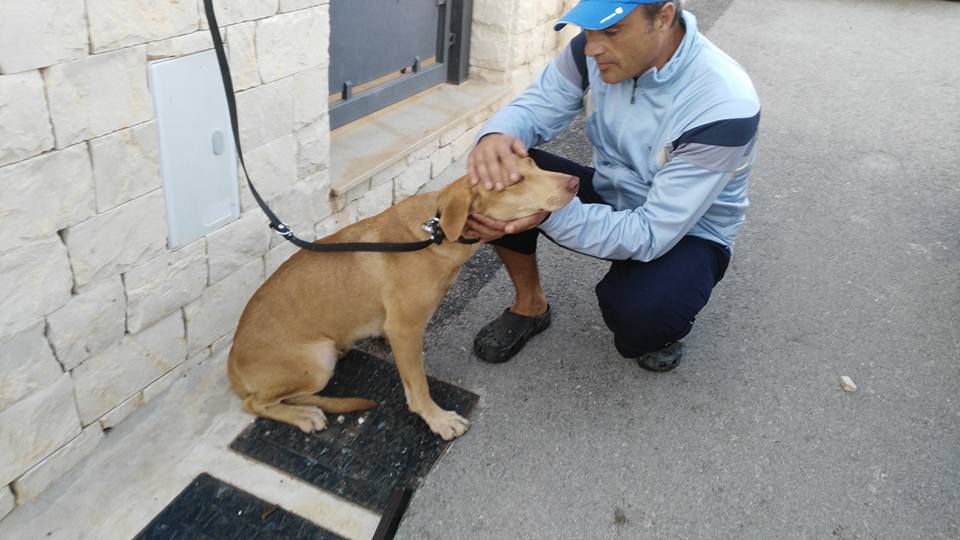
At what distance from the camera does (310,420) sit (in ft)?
9.62

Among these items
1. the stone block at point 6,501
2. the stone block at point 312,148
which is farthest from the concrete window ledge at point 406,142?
the stone block at point 6,501

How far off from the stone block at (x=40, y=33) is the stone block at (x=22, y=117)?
0.12ft

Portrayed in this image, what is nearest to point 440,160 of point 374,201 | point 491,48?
point 374,201

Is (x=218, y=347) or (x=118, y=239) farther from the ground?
(x=118, y=239)

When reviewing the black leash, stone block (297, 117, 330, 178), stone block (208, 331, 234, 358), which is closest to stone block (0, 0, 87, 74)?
the black leash

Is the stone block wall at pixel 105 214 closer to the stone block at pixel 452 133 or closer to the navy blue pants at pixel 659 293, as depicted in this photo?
the stone block at pixel 452 133

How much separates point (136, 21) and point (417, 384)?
1.60 m

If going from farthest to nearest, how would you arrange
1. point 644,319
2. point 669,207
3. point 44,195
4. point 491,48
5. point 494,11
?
point 491,48 < point 494,11 < point 644,319 < point 669,207 < point 44,195

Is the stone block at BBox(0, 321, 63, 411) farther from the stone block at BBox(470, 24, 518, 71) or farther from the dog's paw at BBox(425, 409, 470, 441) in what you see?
the stone block at BBox(470, 24, 518, 71)

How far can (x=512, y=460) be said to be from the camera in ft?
9.41

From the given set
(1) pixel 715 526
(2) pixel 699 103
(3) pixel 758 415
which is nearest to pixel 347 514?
(1) pixel 715 526

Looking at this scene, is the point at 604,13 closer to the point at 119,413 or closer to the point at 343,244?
the point at 343,244

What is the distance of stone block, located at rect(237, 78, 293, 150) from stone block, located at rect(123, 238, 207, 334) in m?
0.48

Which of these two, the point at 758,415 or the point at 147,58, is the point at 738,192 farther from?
the point at 147,58
